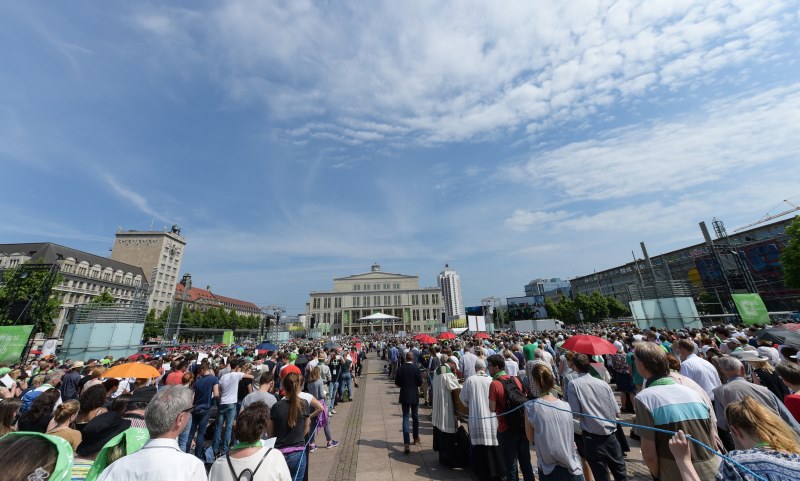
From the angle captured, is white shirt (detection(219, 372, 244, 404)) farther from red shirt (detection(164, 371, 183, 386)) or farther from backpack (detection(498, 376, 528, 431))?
backpack (detection(498, 376, 528, 431))

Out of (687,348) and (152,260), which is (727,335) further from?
(152,260)

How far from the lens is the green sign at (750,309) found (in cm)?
1975

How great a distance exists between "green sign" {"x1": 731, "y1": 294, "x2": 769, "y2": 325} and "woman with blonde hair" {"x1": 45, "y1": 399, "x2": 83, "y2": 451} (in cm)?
2975

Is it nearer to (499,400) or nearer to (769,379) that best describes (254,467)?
(499,400)

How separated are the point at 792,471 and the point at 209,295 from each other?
13403cm

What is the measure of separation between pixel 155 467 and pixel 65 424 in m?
2.57

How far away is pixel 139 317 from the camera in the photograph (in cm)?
2072

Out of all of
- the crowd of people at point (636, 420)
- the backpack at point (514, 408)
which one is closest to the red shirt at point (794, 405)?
the crowd of people at point (636, 420)

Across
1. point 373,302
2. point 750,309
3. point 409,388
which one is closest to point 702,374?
point 409,388

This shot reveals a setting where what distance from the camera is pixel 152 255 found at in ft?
286

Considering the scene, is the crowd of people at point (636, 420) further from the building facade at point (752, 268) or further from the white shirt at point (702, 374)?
the building facade at point (752, 268)

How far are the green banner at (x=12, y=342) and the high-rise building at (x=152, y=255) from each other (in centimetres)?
8476

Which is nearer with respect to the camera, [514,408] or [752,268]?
[514,408]

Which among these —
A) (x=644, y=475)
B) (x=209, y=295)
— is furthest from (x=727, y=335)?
(x=209, y=295)
